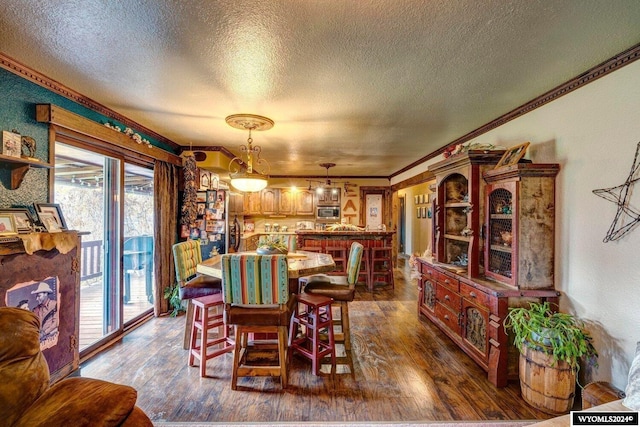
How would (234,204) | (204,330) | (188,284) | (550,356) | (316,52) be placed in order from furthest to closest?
(234,204), (188,284), (204,330), (550,356), (316,52)

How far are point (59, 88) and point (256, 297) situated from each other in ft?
7.76

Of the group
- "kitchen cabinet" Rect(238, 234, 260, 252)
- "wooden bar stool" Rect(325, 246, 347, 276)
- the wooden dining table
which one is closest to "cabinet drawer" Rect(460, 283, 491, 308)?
the wooden dining table

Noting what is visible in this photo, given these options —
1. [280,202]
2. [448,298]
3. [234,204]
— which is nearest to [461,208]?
[448,298]

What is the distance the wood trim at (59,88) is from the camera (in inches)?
80.6

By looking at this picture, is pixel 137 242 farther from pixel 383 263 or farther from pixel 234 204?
pixel 383 263

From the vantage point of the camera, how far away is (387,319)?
12.8ft

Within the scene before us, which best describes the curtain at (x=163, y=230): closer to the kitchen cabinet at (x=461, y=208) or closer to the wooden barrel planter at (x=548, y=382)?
the kitchen cabinet at (x=461, y=208)

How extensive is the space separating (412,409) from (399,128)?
9.44ft

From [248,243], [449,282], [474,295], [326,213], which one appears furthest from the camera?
[326,213]

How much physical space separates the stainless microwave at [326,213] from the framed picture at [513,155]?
18.2 feet

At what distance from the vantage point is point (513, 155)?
104 inches

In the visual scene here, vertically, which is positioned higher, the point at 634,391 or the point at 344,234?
the point at 344,234

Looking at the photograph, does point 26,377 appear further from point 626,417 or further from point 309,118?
point 309,118

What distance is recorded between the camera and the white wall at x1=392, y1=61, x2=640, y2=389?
75.6 inches
